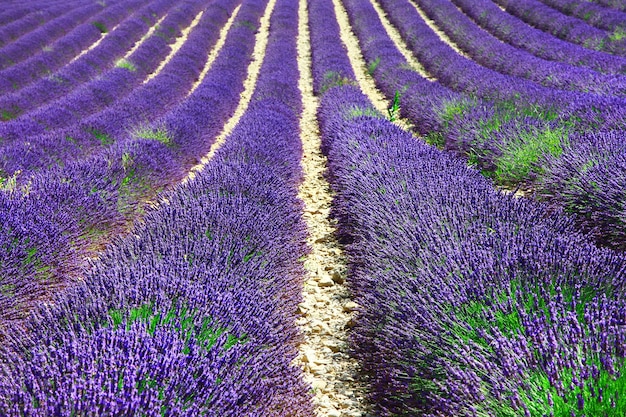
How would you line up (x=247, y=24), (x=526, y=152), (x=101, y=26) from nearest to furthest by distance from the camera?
(x=526, y=152), (x=101, y=26), (x=247, y=24)

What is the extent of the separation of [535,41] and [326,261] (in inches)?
419

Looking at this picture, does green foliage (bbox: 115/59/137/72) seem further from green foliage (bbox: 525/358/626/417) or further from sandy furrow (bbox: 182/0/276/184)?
green foliage (bbox: 525/358/626/417)

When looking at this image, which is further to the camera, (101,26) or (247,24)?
(247,24)

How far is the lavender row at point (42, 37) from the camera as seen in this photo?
12.1m

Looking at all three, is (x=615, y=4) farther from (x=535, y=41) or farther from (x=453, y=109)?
(x=453, y=109)

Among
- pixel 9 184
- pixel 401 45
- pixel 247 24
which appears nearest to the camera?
pixel 9 184

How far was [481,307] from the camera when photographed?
2041 millimetres

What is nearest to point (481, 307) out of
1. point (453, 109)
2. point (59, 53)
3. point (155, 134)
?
point (453, 109)

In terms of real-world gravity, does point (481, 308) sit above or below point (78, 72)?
above

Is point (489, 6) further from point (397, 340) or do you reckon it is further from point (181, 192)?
point (397, 340)

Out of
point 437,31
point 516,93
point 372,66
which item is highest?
point 437,31

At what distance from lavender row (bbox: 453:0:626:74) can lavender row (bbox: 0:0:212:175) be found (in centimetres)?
825

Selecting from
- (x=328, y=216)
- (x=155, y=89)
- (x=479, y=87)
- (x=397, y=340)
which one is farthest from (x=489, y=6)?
(x=397, y=340)

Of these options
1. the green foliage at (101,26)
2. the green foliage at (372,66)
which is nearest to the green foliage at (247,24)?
the green foliage at (101,26)
